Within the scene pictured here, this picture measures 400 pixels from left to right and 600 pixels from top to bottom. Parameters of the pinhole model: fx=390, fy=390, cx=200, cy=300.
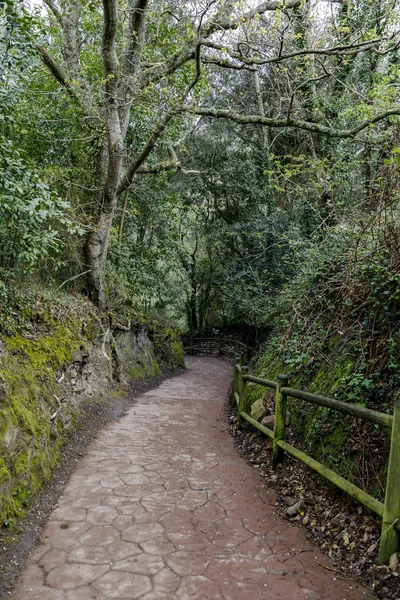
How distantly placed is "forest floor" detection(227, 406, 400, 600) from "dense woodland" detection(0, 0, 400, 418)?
1.14 m

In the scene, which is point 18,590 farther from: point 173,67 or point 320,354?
point 173,67

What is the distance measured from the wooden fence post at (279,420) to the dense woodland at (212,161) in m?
0.88

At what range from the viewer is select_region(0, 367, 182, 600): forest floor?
9.59 ft

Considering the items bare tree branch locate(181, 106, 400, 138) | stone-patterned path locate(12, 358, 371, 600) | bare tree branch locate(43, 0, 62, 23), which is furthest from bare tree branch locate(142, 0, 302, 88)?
stone-patterned path locate(12, 358, 371, 600)

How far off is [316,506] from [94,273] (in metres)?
6.88

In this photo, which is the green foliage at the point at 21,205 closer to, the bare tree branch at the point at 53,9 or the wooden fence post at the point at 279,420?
the wooden fence post at the point at 279,420

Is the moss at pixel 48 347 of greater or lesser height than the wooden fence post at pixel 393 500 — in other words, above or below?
above

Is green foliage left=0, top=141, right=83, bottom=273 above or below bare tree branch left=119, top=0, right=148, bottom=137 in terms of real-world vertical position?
below

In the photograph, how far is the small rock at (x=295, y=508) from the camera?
386 cm

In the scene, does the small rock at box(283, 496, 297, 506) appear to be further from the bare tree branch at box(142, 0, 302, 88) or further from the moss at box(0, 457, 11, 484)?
the bare tree branch at box(142, 0, 302, 88)

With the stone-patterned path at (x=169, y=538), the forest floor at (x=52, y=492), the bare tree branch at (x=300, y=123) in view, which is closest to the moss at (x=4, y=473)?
the forest floor at (x=52, y=492)

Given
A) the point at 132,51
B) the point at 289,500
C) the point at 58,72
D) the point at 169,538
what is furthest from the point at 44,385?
the point at 58,72

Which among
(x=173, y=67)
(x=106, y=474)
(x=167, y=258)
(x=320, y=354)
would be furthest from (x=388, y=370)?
(x=167, y=258)

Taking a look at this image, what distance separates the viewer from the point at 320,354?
541cm
